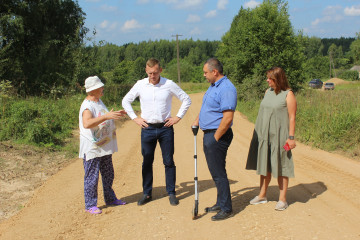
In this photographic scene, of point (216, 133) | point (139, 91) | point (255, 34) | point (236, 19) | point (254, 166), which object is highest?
point (236, 19)

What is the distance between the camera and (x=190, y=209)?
16.7 feet

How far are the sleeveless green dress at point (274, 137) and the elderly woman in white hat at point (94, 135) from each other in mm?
2055

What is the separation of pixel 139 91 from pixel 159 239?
219cm

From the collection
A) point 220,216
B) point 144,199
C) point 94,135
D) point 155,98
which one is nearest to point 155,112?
point 155,98

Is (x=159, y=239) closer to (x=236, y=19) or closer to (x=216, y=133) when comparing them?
(x=216, y=133)

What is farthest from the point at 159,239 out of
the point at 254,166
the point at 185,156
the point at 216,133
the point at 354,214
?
the point at 185,156

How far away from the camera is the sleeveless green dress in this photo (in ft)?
15.7

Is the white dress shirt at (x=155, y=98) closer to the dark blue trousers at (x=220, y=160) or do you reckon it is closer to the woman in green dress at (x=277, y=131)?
the dark blue trousers at (x=220, y=160)

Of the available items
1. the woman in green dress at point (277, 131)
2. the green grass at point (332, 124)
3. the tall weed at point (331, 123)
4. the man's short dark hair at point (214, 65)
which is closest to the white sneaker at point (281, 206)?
the woman in green dress at point (277, 131)

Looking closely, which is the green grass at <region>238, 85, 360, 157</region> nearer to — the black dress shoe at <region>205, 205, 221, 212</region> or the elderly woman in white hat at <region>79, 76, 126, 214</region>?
the black dress shoe at <region>205, 205, 221, 212</region>

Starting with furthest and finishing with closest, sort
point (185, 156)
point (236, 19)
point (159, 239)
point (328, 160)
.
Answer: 1. point (236, 19)
2. point (185, 156)
3. point (328, 160)
4. point (159, 239)

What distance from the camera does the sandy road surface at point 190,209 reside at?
4277mm

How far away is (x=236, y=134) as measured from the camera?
1185 cm

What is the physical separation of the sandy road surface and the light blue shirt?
137 centimetres
